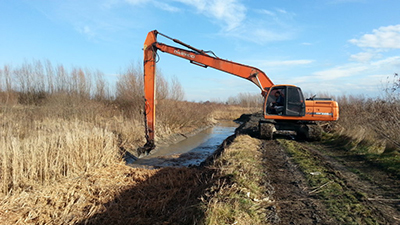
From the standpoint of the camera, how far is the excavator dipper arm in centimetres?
1102

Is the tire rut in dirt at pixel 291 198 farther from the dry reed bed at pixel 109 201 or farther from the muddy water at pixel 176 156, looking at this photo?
the muddy water at pixel 176 156

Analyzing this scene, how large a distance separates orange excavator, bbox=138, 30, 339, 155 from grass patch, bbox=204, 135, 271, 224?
207 inches

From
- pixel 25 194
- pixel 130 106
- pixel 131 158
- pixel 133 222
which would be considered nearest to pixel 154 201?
pixel 133 222

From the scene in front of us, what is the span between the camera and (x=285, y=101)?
11430 mm

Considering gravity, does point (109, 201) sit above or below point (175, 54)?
below

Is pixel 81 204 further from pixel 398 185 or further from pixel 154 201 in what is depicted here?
pixel 398 185

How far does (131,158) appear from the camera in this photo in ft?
37.0

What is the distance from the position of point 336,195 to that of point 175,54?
8.44 meters

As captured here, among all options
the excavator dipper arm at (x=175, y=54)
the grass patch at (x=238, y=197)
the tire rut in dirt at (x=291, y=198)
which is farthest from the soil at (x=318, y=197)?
the excavator dipper arm at (x=175, y=54)

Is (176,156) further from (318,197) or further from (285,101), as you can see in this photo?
(318,197)

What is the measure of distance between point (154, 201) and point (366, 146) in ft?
23.1

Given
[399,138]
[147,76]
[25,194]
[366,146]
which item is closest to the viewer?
[25,194]

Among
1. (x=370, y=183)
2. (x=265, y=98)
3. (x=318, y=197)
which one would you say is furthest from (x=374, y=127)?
(x=318, y=197)

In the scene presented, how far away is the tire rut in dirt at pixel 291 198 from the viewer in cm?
377
